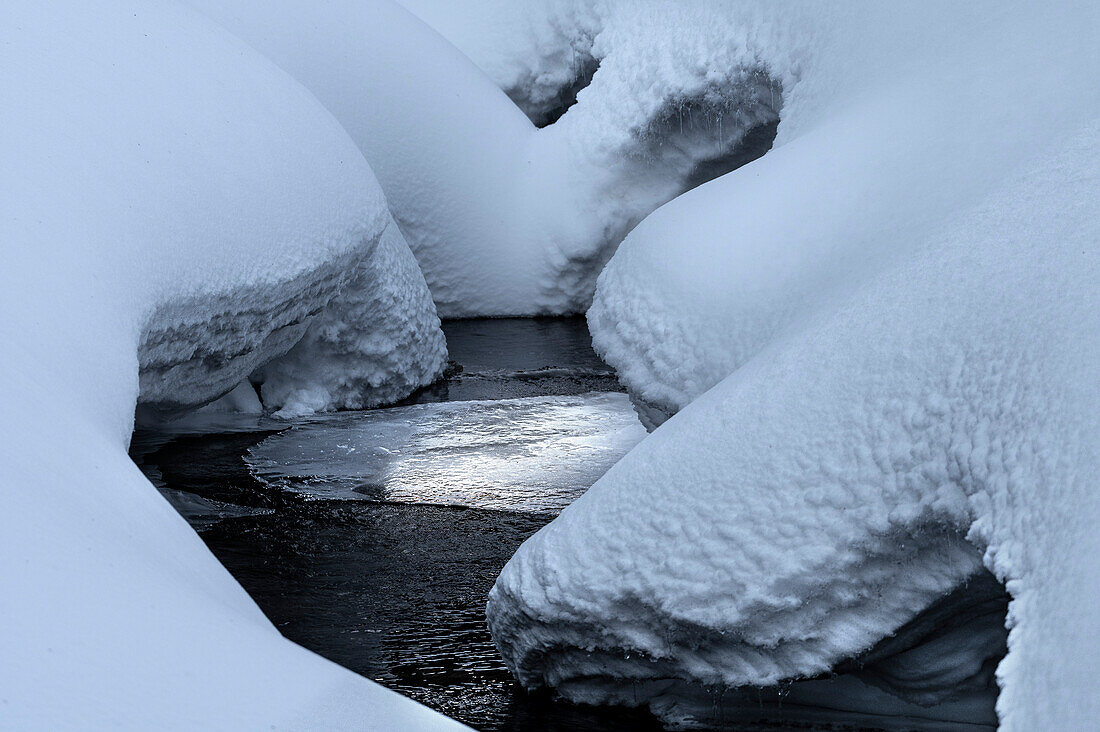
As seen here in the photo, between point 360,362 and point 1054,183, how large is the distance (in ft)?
11.6

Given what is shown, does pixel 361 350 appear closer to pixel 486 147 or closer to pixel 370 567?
pixel 370 567

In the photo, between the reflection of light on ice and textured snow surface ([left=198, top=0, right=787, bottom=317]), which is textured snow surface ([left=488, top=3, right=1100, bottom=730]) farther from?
textured snow surface ([left=198, top=0, right=787, bottom=317])

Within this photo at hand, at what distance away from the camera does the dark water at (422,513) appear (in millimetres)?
2842

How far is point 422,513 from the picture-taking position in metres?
4.05

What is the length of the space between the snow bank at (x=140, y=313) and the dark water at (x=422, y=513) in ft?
1.42

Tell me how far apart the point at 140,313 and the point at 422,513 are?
1273 millimetres

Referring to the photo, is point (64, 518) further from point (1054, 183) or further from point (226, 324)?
point (226, 324)

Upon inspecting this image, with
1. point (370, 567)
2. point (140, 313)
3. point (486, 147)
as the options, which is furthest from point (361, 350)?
point (140, 313)

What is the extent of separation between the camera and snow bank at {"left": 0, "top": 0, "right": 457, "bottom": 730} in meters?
1.69

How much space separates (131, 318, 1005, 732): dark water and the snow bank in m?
0.43

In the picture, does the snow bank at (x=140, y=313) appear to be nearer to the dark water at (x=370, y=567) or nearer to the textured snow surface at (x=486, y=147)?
the dark water at (x=370, y=567)

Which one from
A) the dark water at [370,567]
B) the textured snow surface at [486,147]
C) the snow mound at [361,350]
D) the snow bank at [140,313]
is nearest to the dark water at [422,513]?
the dark water at [370,567]

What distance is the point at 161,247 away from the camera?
339 cm

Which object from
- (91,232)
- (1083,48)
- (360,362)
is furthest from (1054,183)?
(360,362)
